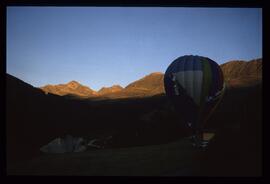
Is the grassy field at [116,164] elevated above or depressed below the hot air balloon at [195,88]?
below

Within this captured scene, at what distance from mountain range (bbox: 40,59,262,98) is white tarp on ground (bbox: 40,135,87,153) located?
519 millimetres

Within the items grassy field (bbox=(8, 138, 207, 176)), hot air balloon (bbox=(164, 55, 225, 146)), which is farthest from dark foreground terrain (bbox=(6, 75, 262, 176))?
hot air balloon (bbox=(164, 55, 225, 146))

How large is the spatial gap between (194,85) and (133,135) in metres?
0.93

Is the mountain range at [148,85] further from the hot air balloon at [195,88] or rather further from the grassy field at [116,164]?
the grassy field at [116,164]

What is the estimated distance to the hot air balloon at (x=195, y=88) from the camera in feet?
20.8

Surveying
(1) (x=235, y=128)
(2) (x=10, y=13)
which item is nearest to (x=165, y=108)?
(1) (x=235, y=128)

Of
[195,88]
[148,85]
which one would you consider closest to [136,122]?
[148,85]

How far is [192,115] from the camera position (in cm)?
642

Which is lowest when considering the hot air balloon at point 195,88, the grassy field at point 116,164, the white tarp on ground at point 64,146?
the grassy field at point 116,164

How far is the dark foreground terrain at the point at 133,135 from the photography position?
6.26m

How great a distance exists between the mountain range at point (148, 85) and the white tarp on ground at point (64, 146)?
1.70 feet

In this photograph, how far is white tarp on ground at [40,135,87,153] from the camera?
6.30 metres

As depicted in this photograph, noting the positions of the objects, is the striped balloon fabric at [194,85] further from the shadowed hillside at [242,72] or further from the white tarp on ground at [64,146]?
the white tarp on ground at [64,146]

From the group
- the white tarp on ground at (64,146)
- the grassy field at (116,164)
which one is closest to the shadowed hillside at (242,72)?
the grassy field at (116,164)
